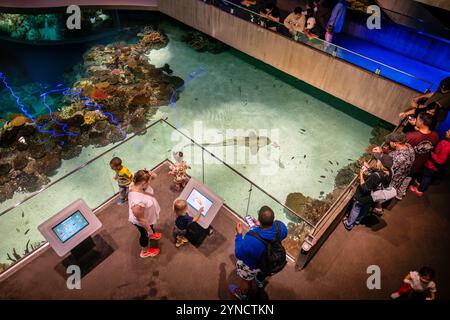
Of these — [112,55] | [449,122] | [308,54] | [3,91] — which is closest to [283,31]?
[308,54]

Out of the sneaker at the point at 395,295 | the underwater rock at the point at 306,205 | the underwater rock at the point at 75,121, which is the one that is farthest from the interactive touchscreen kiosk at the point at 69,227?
the underwater rock at the point at 75,121

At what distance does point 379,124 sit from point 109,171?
814cm

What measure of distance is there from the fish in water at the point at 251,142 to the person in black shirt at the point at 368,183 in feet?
15.4

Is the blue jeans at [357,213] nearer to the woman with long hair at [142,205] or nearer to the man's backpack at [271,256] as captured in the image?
the man's backpack at [271,256]

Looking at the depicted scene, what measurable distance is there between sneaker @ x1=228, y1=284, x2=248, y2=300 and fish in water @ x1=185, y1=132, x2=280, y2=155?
5288 mm

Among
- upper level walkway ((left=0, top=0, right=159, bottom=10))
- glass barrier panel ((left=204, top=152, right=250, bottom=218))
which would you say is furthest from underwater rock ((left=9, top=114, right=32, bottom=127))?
glass barrier panel ((left=204, top=152, right=250, bottom=218))

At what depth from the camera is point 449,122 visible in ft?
21.0

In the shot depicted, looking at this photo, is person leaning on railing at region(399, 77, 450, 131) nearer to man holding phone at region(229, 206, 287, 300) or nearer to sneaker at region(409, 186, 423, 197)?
sneaker at region(409, 186, 423, 197)

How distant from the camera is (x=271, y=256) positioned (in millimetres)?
3797

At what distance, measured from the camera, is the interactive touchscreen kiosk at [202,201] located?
5.09m

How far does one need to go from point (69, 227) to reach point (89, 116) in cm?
654

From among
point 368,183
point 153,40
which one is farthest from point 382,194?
point 153,40

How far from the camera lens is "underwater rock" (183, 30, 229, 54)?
12.9 metres
